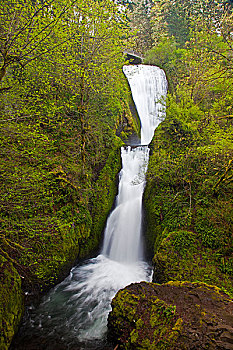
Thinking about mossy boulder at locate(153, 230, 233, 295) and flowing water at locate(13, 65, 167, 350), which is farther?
mossy boulder at locate(153, 230, 233, 295)

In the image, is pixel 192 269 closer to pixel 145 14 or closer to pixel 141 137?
pixel 141 137

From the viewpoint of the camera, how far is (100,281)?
6.46m

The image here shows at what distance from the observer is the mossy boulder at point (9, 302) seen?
373 centimetres

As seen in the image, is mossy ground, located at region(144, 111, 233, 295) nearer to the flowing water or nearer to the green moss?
the flowing water

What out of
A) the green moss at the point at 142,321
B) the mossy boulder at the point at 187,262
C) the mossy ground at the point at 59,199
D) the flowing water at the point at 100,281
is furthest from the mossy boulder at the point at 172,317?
the mossy ground at the point at 59,199

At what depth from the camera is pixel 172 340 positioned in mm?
3291

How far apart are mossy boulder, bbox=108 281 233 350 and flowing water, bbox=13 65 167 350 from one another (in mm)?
1006

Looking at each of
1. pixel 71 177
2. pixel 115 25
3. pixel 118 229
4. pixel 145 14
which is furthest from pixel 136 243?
pixel 145 14

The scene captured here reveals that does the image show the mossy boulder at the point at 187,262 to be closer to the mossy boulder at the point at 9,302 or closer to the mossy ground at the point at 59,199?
the mossy ground at the point at 59,199

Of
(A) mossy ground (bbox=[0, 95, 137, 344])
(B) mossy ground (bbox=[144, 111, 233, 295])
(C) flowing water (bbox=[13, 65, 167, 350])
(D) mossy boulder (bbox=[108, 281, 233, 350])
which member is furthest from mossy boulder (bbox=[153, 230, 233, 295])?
(A) mossy ground (bbox=[0, 95, 137, 344])

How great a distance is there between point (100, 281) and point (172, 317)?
334cm

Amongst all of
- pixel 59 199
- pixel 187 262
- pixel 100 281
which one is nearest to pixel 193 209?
pixel 187 262

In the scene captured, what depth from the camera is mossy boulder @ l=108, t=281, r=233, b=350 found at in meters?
3.26

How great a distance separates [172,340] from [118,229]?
5087mm
